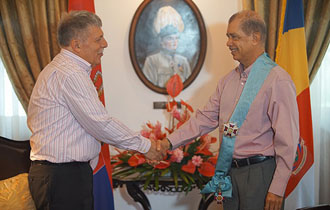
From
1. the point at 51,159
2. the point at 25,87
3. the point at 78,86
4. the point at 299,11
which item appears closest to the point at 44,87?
the point at 78,86

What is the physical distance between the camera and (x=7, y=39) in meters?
3.24

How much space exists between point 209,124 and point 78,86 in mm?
900

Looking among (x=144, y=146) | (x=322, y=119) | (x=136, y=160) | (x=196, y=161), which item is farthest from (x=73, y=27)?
(x=322, y=119)

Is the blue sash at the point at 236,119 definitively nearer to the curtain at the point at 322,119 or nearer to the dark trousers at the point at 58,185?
the dark trousers at the point at 58,185

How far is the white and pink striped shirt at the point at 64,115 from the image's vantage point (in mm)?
1887

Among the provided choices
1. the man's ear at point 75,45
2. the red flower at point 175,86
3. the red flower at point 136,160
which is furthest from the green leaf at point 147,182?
the man's ear at point 75,45

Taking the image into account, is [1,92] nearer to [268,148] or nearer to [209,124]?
[209,124]

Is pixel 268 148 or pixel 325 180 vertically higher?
pixel 268 148

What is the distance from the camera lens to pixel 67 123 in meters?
1.91

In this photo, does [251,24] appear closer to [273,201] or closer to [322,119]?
[273,201]

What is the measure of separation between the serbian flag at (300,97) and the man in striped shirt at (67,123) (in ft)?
5.00

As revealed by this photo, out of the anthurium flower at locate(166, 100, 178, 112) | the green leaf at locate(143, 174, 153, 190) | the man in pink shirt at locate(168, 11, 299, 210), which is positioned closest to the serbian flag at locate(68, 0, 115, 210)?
the green leaf at locate(143, 174, 153, 190)

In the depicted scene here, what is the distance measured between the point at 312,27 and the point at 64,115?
2.28m

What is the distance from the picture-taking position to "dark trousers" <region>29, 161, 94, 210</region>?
1.89 meters
